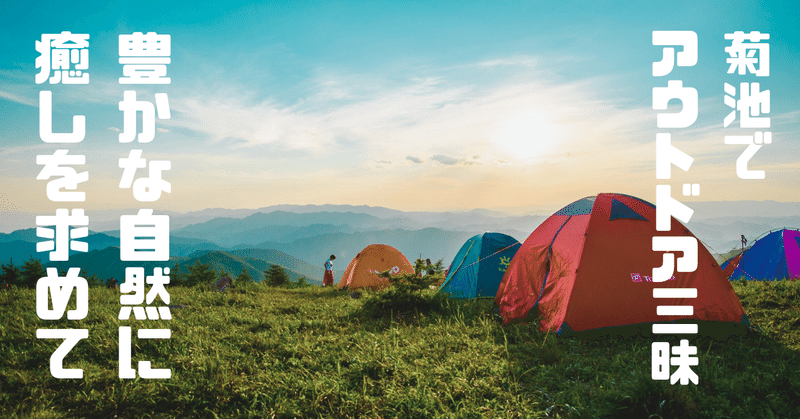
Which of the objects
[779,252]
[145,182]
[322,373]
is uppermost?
[145,182]

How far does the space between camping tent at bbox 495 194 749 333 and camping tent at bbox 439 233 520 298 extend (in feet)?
11.1

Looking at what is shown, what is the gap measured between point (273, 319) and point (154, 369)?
130 inches

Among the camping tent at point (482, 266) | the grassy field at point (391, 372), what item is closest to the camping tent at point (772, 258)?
the grassy field at point (391, 372)

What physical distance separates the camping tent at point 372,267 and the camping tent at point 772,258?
12385mm

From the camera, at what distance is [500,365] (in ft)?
20.0

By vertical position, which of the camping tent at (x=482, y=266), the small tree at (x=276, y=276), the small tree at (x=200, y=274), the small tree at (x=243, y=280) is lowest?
the small tree at (x=276, y=276)

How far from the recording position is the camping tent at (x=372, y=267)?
57.2 feet

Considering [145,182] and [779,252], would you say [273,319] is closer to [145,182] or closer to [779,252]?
[145,182]

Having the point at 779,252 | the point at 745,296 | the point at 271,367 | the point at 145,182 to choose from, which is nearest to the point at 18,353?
Result: the point at 271,367

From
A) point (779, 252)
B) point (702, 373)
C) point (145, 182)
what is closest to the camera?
point (702, 373)

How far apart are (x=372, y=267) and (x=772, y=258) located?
14736 mm

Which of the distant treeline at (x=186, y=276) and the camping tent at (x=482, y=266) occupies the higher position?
the camping tent at (x=482, y=266)

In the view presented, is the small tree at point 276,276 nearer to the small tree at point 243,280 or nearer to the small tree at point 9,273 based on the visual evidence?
the small tree at point 243,280

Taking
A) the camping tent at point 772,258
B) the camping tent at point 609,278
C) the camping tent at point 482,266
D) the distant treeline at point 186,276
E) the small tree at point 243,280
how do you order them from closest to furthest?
the camping tent at point 609,278 → the camping tent at point 482,266 → the camping tent at point 772,258 → the small tree at point 243,280 → the distant treeline at point 186,276
